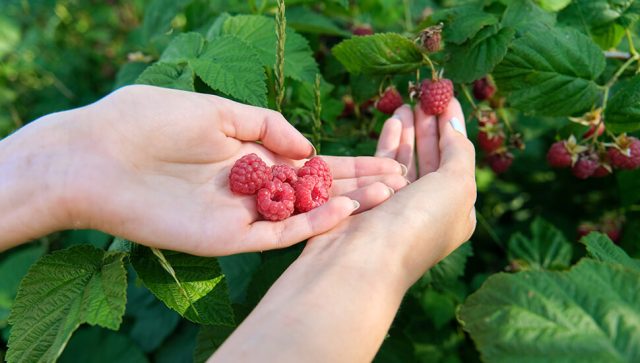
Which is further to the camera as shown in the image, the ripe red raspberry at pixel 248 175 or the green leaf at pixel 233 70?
the green leaf at pixel 233 70

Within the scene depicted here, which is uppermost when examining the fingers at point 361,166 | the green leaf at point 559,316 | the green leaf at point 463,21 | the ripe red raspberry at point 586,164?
the green leaf at point 463,21

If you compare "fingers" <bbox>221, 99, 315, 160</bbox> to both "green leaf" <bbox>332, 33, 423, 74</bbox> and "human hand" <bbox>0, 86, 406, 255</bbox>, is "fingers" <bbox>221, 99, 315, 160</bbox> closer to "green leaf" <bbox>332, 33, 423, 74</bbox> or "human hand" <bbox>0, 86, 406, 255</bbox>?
"human hand" <bbox>0, 86, 406, 255</bbox>

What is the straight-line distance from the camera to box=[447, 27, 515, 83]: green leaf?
1.80m

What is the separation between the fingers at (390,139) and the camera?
73.0 inches

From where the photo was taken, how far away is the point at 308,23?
2.20 m

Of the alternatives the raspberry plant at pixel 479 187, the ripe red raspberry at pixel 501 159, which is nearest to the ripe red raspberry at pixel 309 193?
the raspberry plant at pixel 479 187

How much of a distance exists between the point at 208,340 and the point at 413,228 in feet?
2.38

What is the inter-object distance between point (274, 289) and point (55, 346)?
0.51m

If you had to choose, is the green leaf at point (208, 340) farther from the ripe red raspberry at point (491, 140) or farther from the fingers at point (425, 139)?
the ripe red raspberry at point (491, 140)

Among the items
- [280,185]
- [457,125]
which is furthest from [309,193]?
[457,125]

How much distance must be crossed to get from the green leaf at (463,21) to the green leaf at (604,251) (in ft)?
2.52

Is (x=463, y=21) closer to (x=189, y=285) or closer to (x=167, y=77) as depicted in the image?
(x=167, y=77)

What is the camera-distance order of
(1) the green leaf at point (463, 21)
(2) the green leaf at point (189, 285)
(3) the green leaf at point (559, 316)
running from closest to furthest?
1. (3) the green leaf at point (559, 316)
2. (2) the green leaf at point (189, 285)
3. (1) the green leaf at point (463, 21)

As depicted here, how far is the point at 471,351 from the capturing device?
7.45 ft
